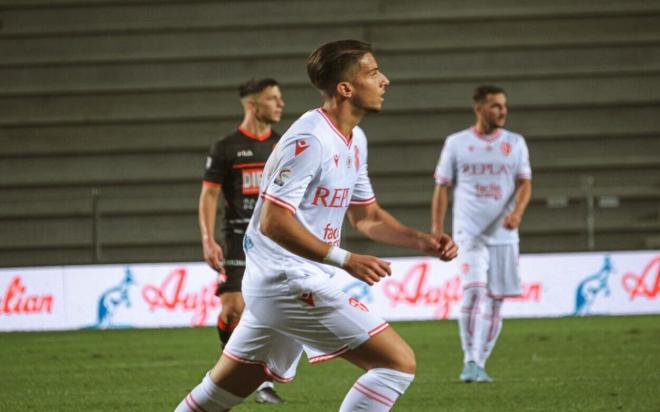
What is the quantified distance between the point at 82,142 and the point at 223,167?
12.8 meters

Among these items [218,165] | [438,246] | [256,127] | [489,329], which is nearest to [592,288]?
[489,329]

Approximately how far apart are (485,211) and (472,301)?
0.72m

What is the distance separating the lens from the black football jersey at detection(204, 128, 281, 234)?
8203 millimetres

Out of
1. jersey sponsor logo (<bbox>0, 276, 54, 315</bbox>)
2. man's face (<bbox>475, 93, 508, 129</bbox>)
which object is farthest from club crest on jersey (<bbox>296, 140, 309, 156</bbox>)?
jersey sponsor logo (<bbox>0, 276, 54, 315</bbox>)

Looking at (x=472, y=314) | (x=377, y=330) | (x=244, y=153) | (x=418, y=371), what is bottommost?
(x=418, y=371)

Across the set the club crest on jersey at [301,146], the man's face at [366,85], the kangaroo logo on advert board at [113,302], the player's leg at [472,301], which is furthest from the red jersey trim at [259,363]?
the kangaroo logo on advert board at [113,302]

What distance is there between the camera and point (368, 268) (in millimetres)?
4531

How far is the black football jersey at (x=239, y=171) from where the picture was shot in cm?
820

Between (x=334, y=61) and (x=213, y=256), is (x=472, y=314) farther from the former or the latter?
(x=334, y=61)

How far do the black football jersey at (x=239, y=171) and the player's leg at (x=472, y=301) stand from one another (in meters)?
1.97

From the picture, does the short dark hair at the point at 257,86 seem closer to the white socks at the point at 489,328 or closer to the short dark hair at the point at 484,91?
the short dark hair at the point at 484,91

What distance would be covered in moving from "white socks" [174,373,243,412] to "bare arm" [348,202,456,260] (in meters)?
0.94

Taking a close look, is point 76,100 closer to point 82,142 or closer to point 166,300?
point 82,142

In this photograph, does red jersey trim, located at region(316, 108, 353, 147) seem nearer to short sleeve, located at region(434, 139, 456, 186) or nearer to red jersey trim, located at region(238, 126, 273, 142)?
red jersey trim, located at region(238, 126, 273, 142)
